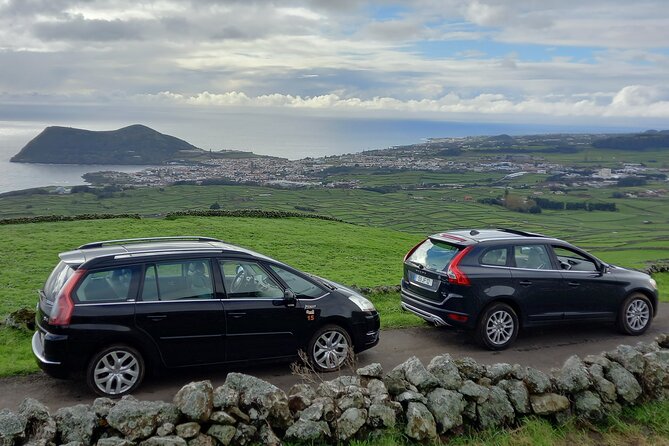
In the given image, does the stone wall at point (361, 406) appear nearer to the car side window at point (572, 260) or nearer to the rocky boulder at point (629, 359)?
the rocky boulder at point (629, 359)

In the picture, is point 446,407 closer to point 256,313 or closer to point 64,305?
point 256,313

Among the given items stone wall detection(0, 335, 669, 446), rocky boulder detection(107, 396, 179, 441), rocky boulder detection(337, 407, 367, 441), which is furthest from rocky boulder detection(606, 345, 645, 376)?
rocky boulder detection(107, 396, 179, 441)

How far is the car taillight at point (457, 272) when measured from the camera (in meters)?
9.91

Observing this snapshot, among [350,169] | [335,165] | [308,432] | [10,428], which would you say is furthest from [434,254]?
[335,165]

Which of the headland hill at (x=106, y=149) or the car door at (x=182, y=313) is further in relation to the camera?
the headland hill at (x=106, y=149)

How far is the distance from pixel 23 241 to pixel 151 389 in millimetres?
14330

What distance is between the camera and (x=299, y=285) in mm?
8859

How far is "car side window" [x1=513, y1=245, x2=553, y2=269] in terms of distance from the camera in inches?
418

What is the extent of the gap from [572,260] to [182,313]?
7.78 metres

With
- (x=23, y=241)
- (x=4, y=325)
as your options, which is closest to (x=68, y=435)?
(x=4, y=325)

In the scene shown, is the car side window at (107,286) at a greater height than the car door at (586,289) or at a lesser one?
greater

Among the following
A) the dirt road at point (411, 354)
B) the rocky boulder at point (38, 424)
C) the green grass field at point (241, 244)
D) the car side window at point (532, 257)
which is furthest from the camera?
the green grass field at point (241, 244)

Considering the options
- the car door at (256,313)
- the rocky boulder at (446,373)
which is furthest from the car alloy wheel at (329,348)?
the rocky boulder at (446,373)

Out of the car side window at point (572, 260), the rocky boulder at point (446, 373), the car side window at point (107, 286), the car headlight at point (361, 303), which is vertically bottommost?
the rocky boulder at point (446, 373)
